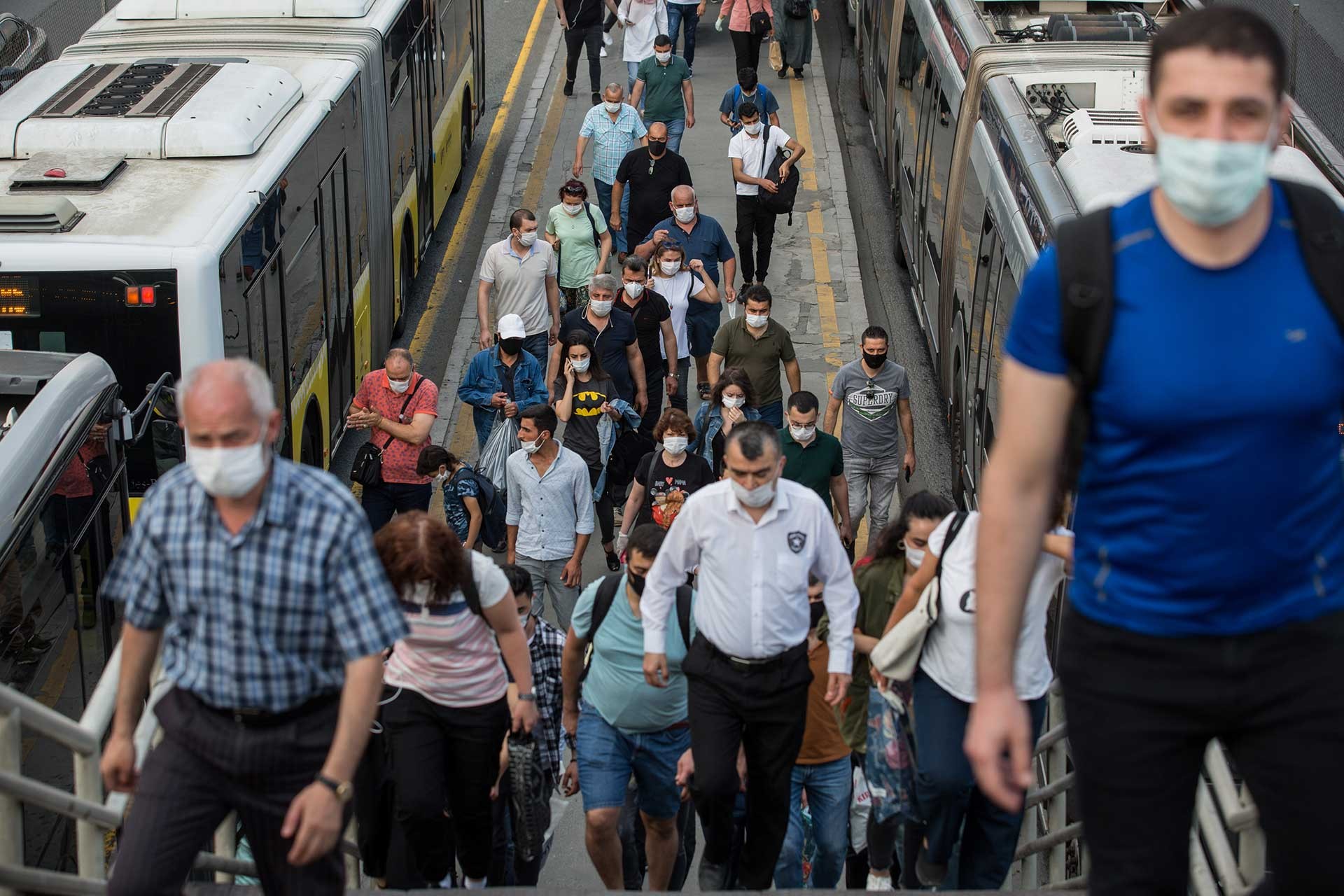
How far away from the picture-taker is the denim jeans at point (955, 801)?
20.6ft

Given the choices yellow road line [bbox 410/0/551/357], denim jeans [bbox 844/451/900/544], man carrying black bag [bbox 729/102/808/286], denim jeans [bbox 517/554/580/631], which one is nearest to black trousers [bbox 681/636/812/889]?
denim jeans [bbox 517/554/580/631]

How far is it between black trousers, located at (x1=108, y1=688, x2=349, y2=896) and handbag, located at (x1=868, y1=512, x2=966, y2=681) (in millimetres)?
2390

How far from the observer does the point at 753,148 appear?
16031 millimetres

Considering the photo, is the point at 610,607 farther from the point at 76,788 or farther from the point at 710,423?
the point at 710,423

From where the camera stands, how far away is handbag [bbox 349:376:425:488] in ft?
38.3

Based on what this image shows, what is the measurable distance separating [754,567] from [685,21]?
17.8 metres

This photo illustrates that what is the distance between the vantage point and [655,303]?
12977 mm

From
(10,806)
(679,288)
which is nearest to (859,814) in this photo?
(10,806)

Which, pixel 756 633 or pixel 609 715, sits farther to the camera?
pixel 609 715

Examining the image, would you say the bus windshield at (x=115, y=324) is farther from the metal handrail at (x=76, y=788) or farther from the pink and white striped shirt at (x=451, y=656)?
the metal handrail at (x=76, y=788)

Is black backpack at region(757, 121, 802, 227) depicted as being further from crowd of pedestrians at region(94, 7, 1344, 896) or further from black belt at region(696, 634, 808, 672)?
black belt at region(696, 634, 808, 672)

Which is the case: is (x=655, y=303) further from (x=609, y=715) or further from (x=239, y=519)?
(x=239, y=519)

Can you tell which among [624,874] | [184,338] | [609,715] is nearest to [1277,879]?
[609,715]

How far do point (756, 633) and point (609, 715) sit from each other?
36.1 inches
